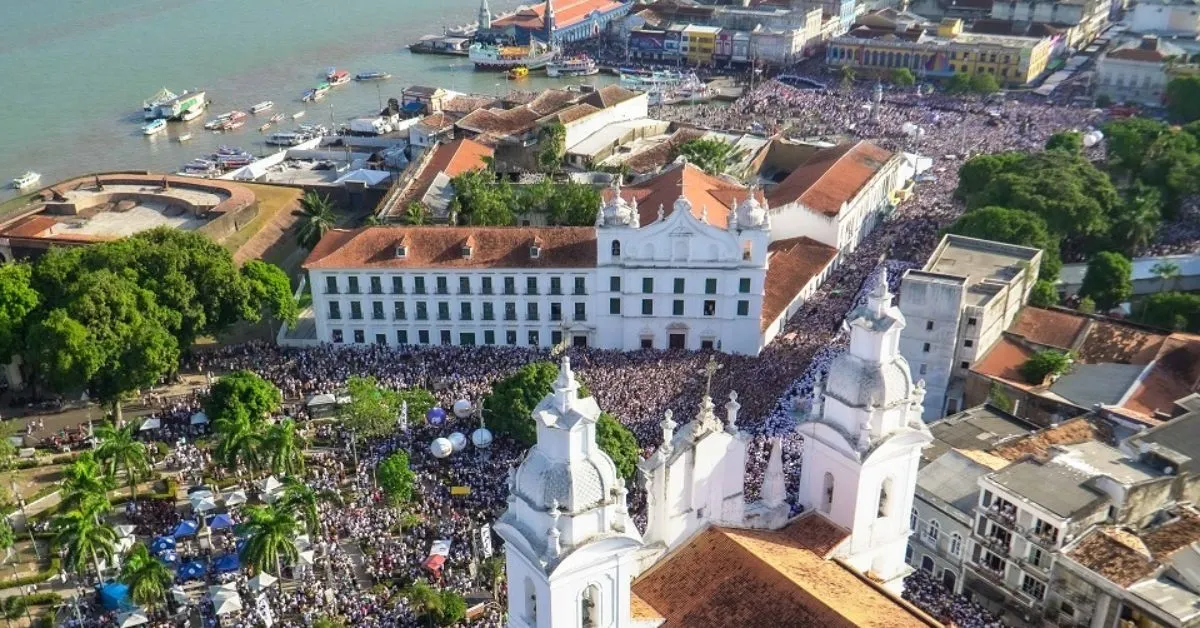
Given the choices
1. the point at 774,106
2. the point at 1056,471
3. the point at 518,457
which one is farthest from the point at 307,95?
the point at 1056,471

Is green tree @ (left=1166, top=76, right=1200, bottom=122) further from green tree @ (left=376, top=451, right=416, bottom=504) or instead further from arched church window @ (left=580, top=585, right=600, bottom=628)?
arched church window @ (left=580, top=585, right=600, bottom=628)

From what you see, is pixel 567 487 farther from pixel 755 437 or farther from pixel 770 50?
pixel 770 50

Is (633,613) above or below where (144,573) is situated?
above

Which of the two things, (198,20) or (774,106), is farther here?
(198,20)

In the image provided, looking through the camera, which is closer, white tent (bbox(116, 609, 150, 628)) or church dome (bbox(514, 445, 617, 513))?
church dome (bbox(514, 445, 617, 513))

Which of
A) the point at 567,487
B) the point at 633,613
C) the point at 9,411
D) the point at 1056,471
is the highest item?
the point at 567,487

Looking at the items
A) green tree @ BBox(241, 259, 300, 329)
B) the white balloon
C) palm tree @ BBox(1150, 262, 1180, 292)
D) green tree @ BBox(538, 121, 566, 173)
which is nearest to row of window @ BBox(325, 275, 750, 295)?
green tree @ BBox(241, 259, 300, 329)

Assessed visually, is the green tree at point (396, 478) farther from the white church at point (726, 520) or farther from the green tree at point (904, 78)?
the green tree at point (904, 78)
